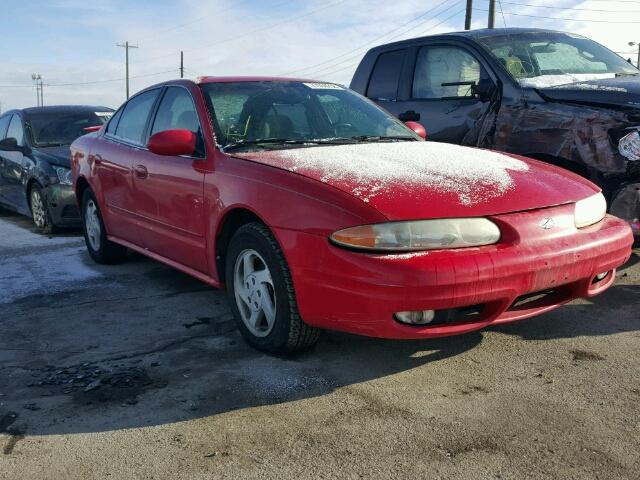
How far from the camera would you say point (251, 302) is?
3539 millimetres

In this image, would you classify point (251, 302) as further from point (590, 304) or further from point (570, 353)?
point (590, 304)

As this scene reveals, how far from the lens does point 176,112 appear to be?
14.7ft

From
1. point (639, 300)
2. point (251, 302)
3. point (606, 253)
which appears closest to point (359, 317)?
point (251, 302)

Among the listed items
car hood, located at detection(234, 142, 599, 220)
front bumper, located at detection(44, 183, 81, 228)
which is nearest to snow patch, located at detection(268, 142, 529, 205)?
car hood, located at detection(234, 142, 599, 220)

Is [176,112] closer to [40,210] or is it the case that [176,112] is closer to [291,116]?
[291,116]

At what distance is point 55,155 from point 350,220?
5849mm

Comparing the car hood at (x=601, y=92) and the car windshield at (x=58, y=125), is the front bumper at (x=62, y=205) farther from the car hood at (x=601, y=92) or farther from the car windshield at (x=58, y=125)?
the car hood at (x=601, y=92)

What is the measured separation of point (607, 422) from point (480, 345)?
0.94 m

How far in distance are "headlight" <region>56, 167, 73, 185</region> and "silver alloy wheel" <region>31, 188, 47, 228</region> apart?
14.2 inches

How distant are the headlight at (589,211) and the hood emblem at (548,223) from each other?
214 millimetres

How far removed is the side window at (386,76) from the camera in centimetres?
626

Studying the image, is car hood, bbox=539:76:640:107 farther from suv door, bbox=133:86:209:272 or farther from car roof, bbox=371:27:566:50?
suv door, bbox=133:86:209:272

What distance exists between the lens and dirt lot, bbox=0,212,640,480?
96.0 inches

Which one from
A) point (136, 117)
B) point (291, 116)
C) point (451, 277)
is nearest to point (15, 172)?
point (136, 117)
